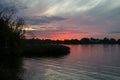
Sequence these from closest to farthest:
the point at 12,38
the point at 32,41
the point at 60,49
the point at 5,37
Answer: the point at 5,37
the point at 12,38
the point at 60,49
the point at 32,41

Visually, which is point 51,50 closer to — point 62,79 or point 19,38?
point 19,38

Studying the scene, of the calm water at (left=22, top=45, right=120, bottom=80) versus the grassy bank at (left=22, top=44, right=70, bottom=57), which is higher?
the grassy bank at (left=22, top=44, right=70, bottom=57)

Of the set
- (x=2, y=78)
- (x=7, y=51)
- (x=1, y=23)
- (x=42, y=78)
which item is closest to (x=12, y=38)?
(x=7, y=51)

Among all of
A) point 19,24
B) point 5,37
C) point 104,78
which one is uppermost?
point 19,24

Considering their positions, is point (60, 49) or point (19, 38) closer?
point (19, 38)

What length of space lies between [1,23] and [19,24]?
26354 mm

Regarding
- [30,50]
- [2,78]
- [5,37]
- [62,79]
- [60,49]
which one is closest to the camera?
[2,78]

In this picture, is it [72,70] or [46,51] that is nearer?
[72,70]

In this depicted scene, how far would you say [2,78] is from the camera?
25531 millimetres

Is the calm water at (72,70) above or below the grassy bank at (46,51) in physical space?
below

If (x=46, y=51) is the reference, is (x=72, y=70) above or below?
below

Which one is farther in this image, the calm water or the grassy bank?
the grassy bank

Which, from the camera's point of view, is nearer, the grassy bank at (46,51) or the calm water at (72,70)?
the calm water at (72,70)

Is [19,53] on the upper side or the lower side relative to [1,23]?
lower
